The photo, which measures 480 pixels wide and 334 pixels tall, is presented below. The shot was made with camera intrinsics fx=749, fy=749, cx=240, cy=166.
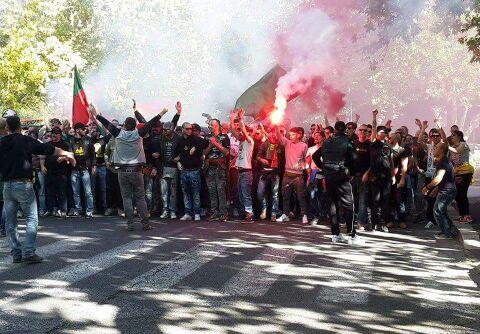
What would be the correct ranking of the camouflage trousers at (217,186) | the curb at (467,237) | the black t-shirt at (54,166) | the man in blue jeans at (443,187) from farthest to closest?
1. the black t-shirt at (54,166)
2. the camouflage trousers at (217,186)
3. the man in blue jeans at (443,187)
4. the curb at (467,237)

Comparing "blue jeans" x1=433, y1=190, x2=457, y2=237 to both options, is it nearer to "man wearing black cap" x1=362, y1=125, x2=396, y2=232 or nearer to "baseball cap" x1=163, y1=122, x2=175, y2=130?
"man wearing black cap" x1=362, y1=125, x2=396, y2=232

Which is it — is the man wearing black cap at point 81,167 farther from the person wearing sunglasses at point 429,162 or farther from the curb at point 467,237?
the curb at point 467,237

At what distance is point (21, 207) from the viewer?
9.49 metres

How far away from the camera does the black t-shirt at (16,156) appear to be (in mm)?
9523

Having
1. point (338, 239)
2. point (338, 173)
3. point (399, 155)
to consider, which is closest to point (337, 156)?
point (338, 173)

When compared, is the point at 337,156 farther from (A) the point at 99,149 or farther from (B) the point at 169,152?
(A) the point at 99,149

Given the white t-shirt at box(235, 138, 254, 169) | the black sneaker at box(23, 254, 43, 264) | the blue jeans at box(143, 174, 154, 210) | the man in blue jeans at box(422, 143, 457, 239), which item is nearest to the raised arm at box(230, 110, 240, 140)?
the white t-shirt at box(235, 138, 254, 169)

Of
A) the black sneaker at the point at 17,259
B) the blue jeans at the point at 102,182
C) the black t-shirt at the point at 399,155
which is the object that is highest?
the black t-shirt at the point at 399,155

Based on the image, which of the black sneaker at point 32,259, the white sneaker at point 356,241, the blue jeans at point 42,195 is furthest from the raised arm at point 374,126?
the blue jeans at point 42,195

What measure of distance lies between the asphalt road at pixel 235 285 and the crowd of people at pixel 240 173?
5.55 ft

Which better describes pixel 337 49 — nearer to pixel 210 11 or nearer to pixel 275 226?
pixel 275 226

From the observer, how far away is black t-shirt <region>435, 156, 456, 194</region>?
40.4 feet

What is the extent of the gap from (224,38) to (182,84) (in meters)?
6.92

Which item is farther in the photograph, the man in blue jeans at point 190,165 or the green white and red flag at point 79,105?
the green white and red flag at point 79,105
